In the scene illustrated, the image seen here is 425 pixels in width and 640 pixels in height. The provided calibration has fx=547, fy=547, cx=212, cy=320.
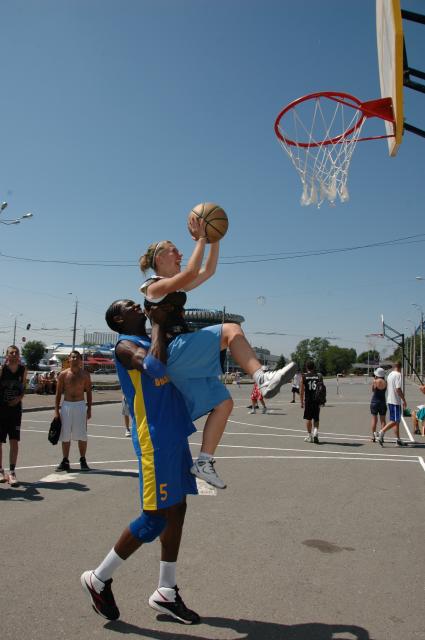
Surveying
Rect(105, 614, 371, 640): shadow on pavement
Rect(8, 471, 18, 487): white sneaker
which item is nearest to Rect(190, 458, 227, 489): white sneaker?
Rect(105, 614, 371, 640): shadow on pavement

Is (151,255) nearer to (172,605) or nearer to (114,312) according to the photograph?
(114,312)

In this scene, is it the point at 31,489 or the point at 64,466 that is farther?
the point at 64,466

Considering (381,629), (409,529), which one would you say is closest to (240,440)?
(409,529)

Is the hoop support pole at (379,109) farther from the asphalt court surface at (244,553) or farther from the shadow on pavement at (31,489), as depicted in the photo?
the shadow on pavement at (31,489)

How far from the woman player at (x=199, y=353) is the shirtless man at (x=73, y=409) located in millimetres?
5962

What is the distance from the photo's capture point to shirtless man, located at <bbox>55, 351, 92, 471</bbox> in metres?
9.12

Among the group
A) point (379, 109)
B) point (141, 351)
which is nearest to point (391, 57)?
point (379, 109)

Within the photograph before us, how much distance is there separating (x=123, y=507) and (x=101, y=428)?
943cm

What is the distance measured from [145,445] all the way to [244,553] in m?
1.95

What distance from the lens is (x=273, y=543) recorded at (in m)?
5.20

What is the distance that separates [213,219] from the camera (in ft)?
12.5

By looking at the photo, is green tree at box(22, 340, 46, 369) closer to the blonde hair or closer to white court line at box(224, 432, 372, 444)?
white court line at box(224, 432, 372, 444)

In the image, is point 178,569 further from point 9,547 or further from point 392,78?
point 392,78

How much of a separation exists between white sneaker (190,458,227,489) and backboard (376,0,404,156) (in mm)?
6211
